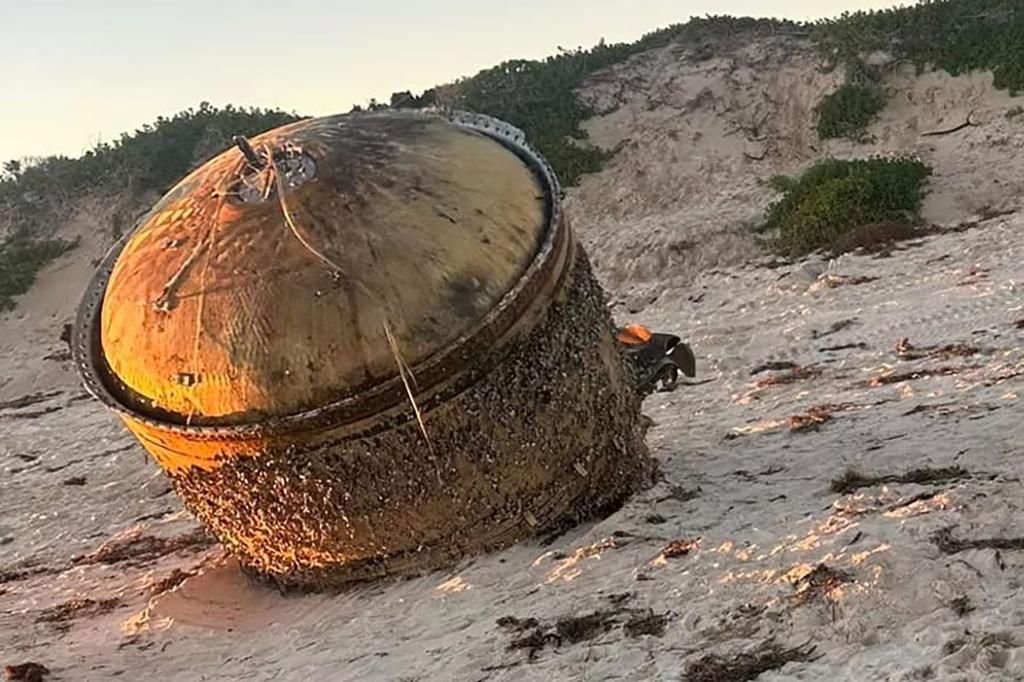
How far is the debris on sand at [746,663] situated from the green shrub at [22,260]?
715 inches

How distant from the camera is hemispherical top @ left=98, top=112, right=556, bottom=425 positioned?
4.52 meters

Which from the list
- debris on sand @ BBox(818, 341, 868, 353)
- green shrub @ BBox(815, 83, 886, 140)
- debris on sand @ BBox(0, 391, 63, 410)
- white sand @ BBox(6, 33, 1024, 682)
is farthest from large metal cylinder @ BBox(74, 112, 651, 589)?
green shrub @ BBox(815, 83, 886, 140)

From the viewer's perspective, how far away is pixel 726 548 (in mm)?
4512

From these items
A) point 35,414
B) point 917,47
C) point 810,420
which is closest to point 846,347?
point 810,420

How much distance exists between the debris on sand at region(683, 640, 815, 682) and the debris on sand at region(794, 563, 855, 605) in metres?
0.27

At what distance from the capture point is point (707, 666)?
143 inches

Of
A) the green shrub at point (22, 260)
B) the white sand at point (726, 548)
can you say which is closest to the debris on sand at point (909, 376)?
the white sand at point (726, 548)

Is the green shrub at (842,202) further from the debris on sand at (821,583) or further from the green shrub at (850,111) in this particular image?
the debris on sand at (821,583)

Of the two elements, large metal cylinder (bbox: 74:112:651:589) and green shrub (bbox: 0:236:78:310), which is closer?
large metal cylinder (bbox: 74:112:651:589)

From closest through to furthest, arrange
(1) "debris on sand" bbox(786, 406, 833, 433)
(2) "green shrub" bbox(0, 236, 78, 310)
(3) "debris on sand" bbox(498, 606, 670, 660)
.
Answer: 1. (3) "debris on sand" bbox(498, 606, 670, 660)
2. (1) "debris on sand" bbox(786, 406, 833, 433)
3. (2) "green shrub" bbox(0, 236, 78, 310)

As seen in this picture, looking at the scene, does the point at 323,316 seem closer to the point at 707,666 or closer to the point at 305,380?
the point at 305,380

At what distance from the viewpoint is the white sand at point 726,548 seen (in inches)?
147

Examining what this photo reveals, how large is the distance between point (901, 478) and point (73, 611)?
4382 millimetres

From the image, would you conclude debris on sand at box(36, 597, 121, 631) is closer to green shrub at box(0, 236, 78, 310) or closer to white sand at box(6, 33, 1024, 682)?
white sand at box(6, 33, 1024, 682)
